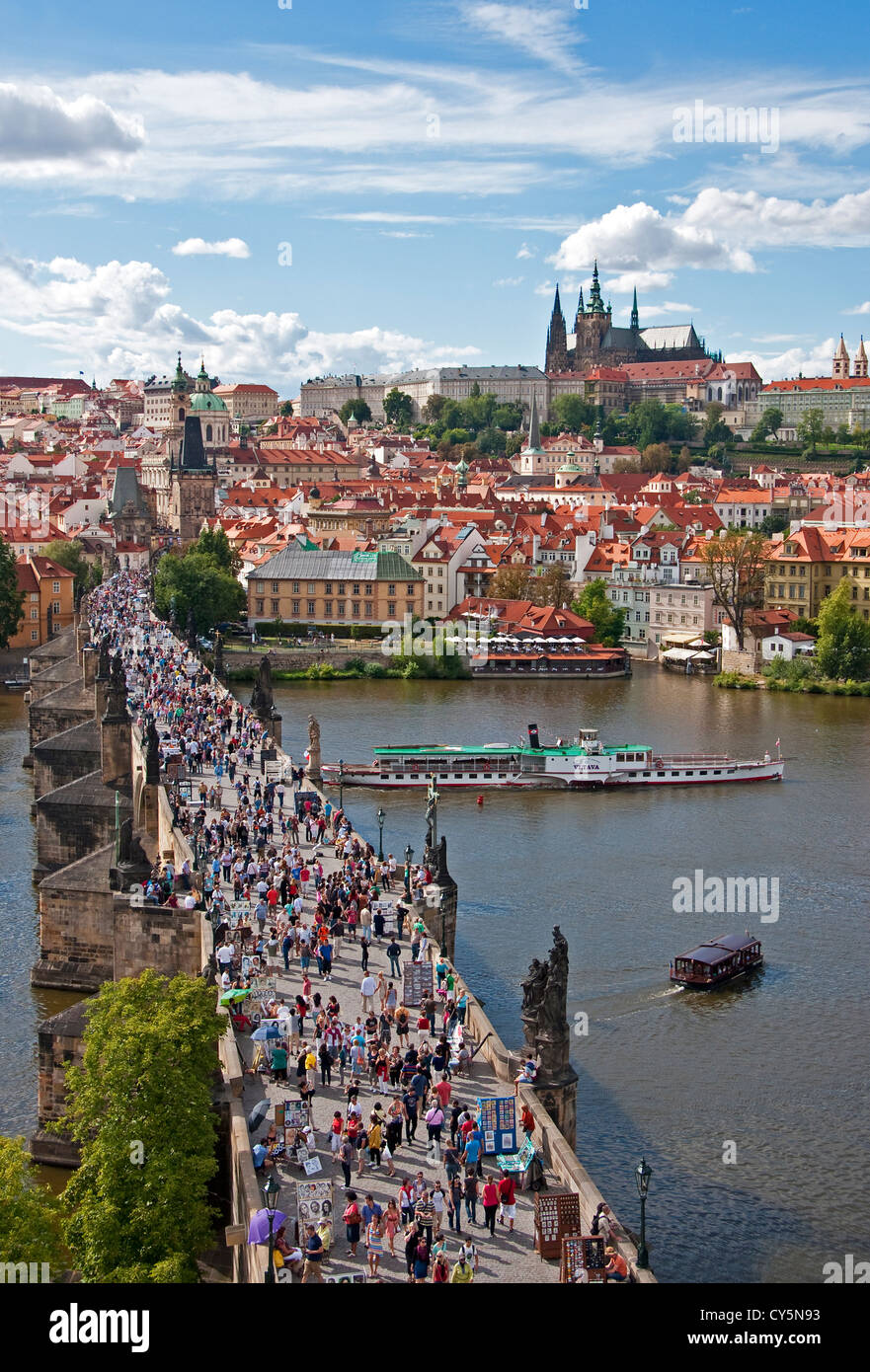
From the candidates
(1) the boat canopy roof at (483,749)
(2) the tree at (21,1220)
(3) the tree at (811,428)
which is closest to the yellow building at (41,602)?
(1) the boat canopy roof at (483,749)

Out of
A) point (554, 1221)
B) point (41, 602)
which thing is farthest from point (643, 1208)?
point (41, 602)

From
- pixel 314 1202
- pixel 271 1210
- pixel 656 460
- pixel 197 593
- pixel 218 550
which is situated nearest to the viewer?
pixel 271 1210

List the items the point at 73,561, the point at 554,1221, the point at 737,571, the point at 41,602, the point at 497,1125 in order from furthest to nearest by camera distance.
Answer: the point at 73,561
the point at 737,571
the point at 41,602
the point at 497,1125
the point at 554,1221

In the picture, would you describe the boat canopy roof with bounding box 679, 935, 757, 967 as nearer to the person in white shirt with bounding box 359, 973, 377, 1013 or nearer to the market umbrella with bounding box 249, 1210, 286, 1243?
the person in white shirt with bounding box 359, 973, 377, 1013

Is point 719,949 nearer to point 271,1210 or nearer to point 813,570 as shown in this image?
point 271,1210

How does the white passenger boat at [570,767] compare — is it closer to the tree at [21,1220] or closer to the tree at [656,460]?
the tree at [21,1220]

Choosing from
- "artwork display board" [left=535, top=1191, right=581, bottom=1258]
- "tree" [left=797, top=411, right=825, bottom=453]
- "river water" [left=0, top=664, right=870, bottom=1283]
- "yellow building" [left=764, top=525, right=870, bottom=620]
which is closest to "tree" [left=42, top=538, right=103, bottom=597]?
"river water" [left=0, top=664, right=870, bottom=1283]
